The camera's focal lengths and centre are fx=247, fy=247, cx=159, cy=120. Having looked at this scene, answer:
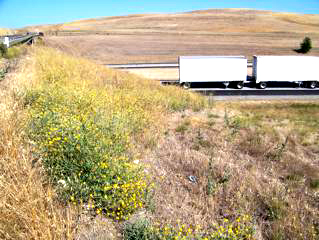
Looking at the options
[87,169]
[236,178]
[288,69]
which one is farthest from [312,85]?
[87,169]

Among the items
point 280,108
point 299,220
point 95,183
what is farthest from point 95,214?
point 280,108

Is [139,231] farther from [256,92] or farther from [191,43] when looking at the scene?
[191,43]

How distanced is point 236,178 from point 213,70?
21.7 metres

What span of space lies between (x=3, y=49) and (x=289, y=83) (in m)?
28.1

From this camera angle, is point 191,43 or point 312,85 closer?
point 312,85

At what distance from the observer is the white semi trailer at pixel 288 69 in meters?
25.6

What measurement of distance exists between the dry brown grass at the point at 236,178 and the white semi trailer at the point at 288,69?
64.4 feet

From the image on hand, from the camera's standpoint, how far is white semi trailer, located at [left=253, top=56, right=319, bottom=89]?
25.6m

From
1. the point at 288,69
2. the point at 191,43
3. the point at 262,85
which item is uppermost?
the point at 191,43

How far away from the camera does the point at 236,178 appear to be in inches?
184

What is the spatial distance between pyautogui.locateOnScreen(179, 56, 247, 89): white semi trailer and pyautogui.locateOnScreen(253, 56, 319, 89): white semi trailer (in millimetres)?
1907

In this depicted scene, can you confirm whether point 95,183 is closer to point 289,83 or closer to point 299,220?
point 299,220

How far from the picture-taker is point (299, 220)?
12.0 feet

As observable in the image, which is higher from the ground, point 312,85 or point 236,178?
point 236,178
